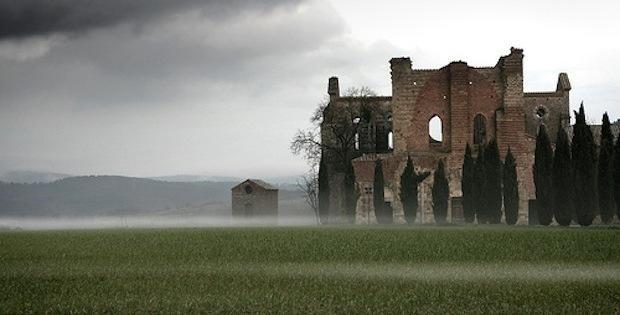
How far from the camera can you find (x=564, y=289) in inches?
547

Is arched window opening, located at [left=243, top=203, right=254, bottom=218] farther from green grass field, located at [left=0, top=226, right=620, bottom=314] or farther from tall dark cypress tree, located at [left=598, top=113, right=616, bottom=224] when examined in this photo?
green grass field, located at [left=0, top=226, right=620, bottom=314]

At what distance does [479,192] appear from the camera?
4669 cm

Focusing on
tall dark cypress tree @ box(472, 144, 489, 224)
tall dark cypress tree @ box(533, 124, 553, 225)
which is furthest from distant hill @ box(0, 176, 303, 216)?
tall dark cypress tree @ box(533, 124, 553, 225)

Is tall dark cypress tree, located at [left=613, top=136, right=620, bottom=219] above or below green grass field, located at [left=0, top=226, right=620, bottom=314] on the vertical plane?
above

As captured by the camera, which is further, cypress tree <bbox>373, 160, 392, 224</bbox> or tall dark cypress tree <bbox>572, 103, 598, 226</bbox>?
cypress tree <bbox>373, 160, 392, 224</bbox>

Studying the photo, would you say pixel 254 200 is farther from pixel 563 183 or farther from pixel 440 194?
pixel 563 183

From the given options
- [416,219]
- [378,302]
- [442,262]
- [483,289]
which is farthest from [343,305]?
[416,219]

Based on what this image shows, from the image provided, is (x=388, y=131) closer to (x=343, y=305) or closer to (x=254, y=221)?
(x=254, y=221)

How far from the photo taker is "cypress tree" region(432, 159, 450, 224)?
49.4 metres

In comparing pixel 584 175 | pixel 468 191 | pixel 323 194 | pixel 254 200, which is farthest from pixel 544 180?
pixel 254 200

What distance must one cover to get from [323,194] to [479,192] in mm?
14371

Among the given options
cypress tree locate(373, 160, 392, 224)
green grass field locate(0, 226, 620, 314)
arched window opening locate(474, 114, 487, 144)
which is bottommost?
green grass field locate(0, 226, 620, 314)

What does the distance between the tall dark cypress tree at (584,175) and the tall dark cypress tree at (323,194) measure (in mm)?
20278

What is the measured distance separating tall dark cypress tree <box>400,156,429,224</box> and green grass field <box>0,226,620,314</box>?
21816mm
